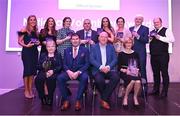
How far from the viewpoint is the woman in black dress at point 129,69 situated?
4.16 metres

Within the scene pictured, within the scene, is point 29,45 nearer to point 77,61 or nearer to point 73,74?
point 77,61

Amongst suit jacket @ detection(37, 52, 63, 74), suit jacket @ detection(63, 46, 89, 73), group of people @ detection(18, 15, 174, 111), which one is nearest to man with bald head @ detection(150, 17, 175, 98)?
group of people @ detection(18, 15, 174, 111)

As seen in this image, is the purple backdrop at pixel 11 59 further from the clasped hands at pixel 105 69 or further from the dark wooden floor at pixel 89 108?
the clasped hands at pixel 105 69

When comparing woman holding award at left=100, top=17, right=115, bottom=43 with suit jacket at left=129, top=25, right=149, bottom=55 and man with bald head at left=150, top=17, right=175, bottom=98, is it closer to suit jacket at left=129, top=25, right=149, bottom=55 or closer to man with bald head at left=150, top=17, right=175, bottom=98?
suit jacket at left=129, top=25, right=149, bottom=55

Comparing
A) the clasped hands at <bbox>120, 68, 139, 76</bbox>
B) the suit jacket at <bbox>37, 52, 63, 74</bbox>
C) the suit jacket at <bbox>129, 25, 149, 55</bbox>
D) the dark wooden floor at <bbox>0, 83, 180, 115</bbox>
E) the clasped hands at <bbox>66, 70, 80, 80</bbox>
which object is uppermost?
the suit jacket at <bbox>129, 25, 149, 55</bbox>

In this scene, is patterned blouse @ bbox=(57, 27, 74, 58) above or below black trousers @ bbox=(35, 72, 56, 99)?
above

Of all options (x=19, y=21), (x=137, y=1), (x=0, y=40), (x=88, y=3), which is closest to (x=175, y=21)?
(x=137, y=1)

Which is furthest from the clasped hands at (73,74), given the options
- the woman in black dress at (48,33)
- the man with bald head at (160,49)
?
the man with bald head at (160,49)

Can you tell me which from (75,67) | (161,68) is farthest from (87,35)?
(161,68)

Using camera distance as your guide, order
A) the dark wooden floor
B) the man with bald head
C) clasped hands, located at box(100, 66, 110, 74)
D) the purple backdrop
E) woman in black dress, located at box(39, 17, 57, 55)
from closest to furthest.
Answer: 1. the dark wooden floor
2. clasped hands, located at box(100, 66, 110, 74)
3. woman in black dress, located at box(39, 17, 57, 55)
4. the man with bald head
5. the purple backdrop

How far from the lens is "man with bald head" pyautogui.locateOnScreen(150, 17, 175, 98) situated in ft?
15.8

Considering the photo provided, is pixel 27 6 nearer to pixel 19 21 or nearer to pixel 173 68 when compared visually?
pixel 19 21

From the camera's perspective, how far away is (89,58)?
169 inches

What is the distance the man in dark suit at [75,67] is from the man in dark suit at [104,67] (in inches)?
5.4
